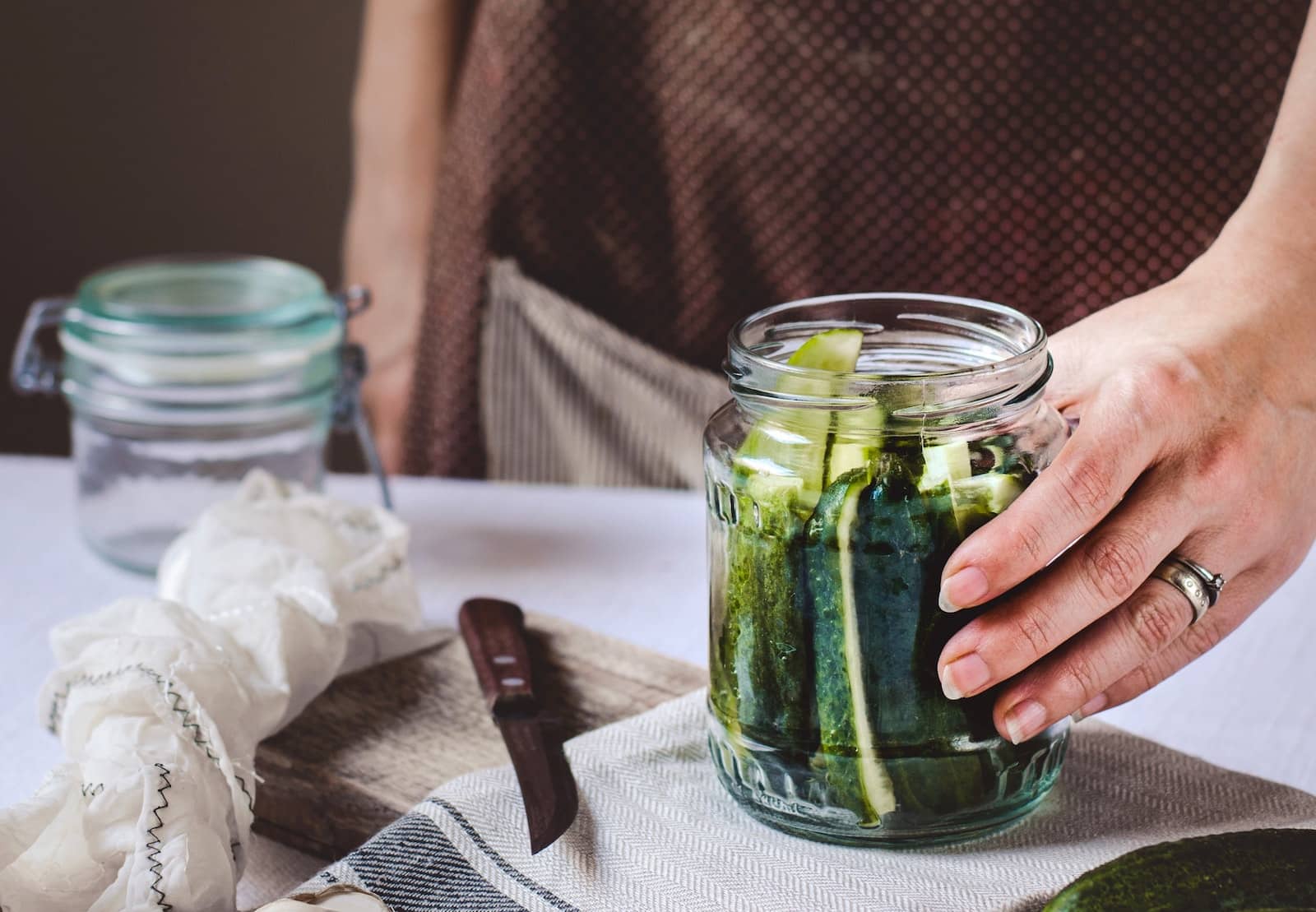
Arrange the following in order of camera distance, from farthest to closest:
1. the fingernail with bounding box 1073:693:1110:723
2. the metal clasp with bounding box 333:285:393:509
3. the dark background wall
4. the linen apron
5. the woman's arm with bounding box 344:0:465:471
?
the dark background wall, the woman's arm with bounding box 344:0:465:471, the linen apron, the metal clasp with bounding box 333:285:393:509, the fingernail with bounding box 1073:693:1110:723

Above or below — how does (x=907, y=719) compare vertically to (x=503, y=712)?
above

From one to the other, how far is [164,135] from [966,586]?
1811 mm

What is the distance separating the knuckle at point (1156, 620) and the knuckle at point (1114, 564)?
26 mm

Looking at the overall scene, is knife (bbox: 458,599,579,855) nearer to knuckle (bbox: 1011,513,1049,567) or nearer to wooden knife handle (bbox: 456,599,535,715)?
wooden knife handle (bbox: 456,599,535,715)

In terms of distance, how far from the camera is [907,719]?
0.52 meters

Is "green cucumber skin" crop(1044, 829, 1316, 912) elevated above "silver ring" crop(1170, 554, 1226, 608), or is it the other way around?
"silver ring" crop(1170, 554, 1226, 608)

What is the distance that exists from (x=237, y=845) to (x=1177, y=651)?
17.3 inches

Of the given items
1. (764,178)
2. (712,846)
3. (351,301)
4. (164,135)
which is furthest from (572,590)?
(164,135)

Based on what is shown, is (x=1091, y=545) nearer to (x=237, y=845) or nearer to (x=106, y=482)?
(x=237, y=845)

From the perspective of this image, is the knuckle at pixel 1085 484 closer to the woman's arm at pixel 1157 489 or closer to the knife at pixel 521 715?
the woman's arm at pixel 1157 489

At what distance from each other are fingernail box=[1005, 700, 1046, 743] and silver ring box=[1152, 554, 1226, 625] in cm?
9

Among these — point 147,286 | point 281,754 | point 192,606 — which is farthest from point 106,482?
point 281,754

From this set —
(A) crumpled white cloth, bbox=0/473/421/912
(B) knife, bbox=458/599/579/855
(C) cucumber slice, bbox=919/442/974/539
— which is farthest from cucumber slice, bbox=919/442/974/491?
(A) crumpled white cloth, bbox=0/473/421/912

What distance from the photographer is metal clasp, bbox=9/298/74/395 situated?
101cm
